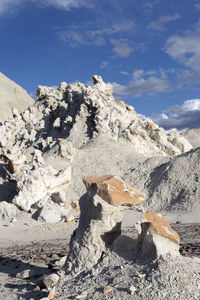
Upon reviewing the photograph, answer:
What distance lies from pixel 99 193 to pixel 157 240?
1471mm

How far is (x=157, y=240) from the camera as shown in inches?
199

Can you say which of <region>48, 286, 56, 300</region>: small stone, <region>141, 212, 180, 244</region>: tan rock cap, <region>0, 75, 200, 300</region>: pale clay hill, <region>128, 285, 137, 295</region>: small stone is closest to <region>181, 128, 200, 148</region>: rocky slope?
<region>0, 75, 200, 300</region>: pale clay hill

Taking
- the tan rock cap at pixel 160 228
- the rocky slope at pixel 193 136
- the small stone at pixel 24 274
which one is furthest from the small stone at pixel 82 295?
the rocky slope at pixel 193 136

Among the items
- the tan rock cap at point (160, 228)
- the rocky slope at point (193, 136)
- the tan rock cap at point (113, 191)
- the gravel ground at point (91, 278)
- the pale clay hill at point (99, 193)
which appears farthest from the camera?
the rocky slope at point (193, 136)

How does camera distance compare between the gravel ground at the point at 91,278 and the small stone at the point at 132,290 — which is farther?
the gravel ground at the point at 91,278

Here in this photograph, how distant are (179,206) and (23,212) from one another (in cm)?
709

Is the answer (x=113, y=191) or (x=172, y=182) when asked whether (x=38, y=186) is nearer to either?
(x=172, y=182)

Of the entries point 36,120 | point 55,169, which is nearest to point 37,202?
point 55,169

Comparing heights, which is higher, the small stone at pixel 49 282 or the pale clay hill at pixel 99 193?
the pale clay hill at pixel 99 193

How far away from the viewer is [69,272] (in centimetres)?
582

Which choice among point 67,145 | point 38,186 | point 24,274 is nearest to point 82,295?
point 24,274

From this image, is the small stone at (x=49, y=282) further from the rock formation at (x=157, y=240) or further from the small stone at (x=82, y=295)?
the rock formation at (x=157, y=240)

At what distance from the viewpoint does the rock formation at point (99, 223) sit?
231 inches

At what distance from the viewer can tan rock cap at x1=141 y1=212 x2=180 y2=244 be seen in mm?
5145
